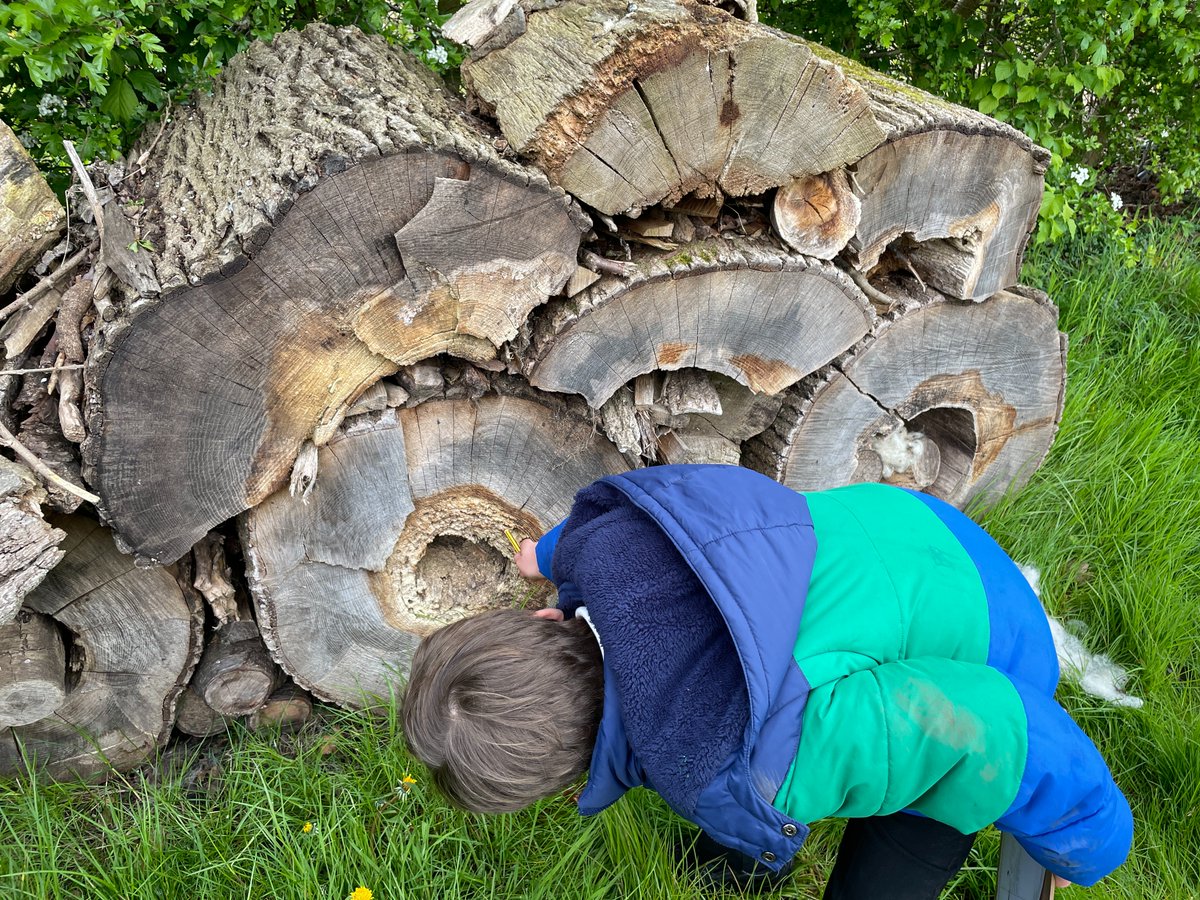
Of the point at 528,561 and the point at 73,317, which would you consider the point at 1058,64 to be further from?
the point at 73,317

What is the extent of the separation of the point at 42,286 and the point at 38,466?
1.31ft

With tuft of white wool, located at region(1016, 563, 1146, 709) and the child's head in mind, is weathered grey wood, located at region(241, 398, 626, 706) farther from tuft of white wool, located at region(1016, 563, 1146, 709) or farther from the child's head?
tuft of white wool, located at region(1016, 563, 1146, 709)

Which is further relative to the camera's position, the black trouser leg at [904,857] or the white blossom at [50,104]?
the white blossom at [50,104]

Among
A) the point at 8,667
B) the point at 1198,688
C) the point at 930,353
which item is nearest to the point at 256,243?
the point at 8,667

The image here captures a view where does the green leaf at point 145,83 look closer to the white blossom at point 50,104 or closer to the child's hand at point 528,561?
the white blossom at point 50,104

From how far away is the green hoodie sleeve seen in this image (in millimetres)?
1216

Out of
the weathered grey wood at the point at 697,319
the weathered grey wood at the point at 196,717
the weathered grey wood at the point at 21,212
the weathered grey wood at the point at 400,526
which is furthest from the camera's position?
the weathered grey wood at the point at 196,717

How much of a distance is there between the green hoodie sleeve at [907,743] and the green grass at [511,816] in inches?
29.0

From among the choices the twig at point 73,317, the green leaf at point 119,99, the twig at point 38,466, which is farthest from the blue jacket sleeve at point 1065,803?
the green leaf at point 119,99

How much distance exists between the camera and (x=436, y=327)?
1.70 m

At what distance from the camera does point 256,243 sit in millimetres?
1463

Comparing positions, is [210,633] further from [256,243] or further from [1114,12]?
[1114,12]

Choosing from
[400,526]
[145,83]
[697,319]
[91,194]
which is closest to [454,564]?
[400,526]

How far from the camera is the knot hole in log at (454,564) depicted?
2.06 meters
